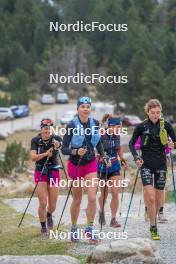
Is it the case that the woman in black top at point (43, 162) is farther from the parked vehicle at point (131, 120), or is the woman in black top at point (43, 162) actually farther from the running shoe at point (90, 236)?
the parked vehicle at point (131, 120)

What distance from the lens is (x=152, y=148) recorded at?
10086 mm

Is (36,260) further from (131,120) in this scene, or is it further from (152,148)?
(131,120)

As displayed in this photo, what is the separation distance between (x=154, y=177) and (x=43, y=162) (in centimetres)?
164

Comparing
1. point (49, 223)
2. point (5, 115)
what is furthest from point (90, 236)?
point (5, 115)

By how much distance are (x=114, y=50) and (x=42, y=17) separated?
16588 mm

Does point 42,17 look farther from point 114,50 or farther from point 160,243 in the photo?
point 160,243

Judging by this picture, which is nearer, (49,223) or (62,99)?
(49,223)

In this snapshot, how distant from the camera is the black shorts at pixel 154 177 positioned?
1015 centimetres

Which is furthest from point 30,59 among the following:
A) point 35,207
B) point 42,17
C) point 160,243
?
point 160,243

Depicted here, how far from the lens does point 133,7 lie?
11850 cm

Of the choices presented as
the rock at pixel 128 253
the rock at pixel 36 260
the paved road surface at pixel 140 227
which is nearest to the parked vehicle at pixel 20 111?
the paved road surface at pixel 140 227

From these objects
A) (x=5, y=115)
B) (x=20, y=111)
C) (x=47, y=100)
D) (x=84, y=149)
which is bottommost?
(x=84, y=149)

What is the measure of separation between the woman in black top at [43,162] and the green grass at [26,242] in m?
0.37

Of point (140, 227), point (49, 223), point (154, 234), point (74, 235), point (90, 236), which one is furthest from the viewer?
point (140, 227)
